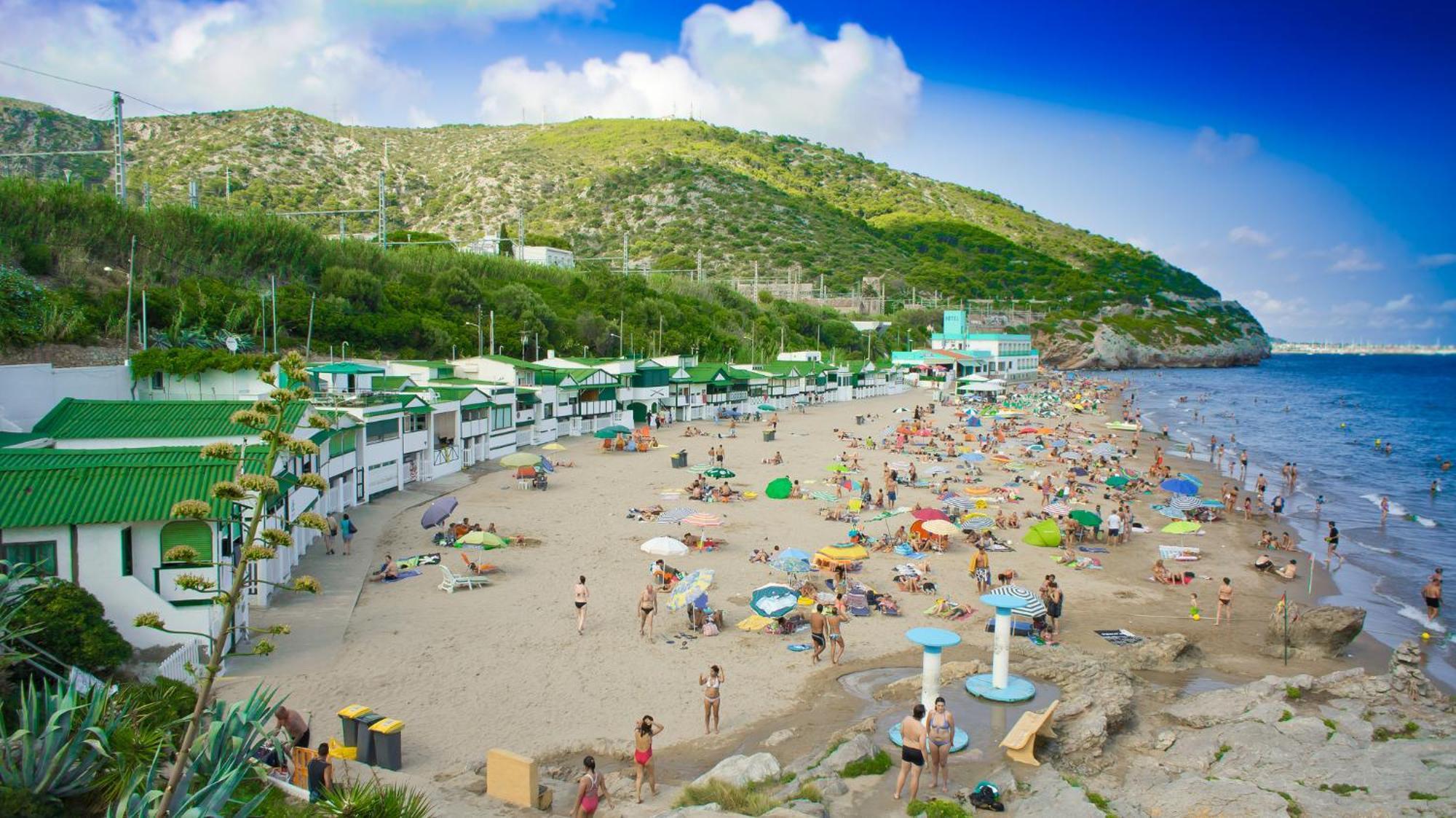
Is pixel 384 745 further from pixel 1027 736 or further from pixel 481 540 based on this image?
pixel 481 540

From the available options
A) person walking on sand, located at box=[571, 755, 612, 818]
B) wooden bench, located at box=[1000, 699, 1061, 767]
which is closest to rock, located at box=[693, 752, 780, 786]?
person walking on sand, located at box=[571, 755, 612, 818]

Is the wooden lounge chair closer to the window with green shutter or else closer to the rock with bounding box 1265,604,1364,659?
the window with green shutter

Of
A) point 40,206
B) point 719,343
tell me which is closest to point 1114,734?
point 40,206

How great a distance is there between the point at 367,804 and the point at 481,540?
12913 mm

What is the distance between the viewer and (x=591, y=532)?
78.0 ft

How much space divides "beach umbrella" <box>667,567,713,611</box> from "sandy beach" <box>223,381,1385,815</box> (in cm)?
66

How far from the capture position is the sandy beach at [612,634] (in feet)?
40.4

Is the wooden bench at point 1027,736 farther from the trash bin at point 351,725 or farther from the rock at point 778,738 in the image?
the trash bin at point 351,725

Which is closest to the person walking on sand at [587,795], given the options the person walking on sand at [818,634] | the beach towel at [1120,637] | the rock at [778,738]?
the rock at [778,738]

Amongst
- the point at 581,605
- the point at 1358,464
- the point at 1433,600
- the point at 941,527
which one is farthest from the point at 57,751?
the point at 1358,464

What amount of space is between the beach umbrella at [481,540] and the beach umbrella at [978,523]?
12.3 metres

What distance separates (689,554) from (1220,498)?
822 inches

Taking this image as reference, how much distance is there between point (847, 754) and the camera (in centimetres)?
1067

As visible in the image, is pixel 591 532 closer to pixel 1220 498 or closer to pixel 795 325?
pixel 1220 498
